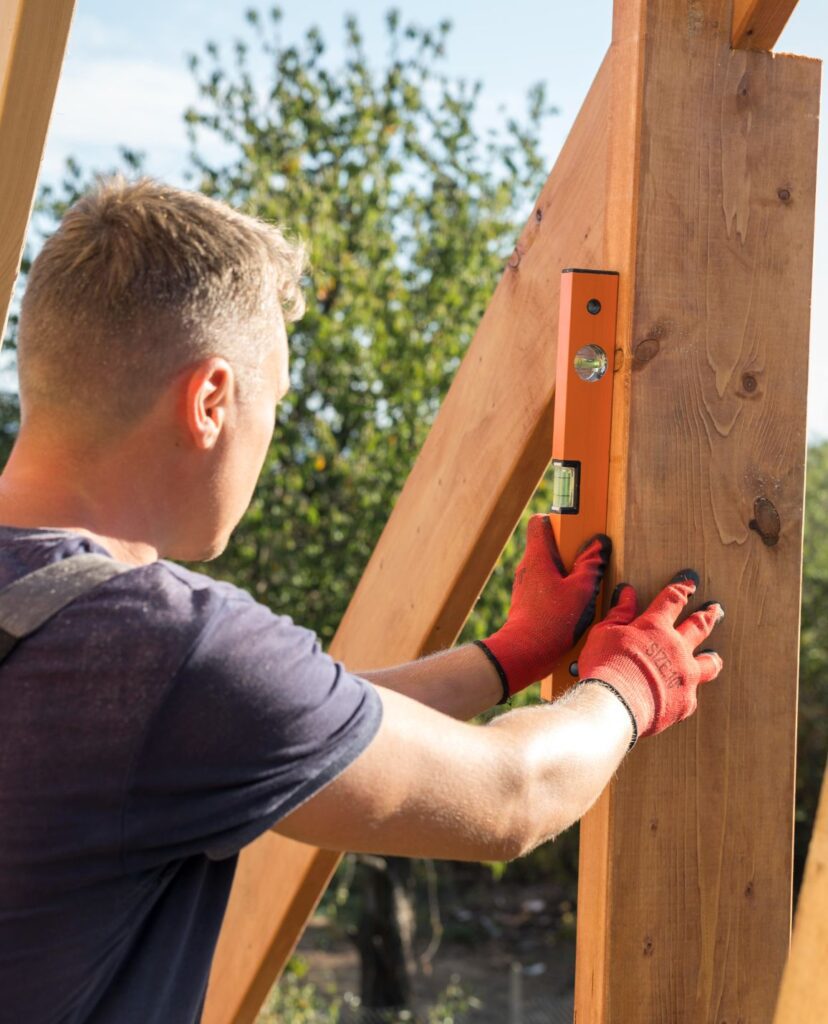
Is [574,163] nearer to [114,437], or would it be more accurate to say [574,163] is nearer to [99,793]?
[114,437]

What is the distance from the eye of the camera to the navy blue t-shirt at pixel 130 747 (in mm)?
1016

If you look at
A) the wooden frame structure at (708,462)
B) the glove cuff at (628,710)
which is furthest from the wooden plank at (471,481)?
the glove cuff at (628,710)

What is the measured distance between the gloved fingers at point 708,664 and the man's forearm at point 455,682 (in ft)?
0.94

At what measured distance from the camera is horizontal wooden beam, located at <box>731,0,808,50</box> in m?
1.42

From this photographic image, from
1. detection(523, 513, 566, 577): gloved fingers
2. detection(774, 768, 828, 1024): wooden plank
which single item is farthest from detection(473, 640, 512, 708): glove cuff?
detection(774, 768, 828, 1024): wooden plank

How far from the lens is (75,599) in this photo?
1.05 metres

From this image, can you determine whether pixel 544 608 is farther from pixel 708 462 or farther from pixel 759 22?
pixel 759 22

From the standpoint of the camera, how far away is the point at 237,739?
1.03m

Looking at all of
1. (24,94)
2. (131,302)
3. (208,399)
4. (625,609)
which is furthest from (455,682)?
(24,94)

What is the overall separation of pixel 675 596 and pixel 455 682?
368 mm

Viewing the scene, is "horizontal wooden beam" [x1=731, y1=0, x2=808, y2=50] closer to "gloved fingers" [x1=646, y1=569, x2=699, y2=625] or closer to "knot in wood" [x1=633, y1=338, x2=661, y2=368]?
"knot in wood" [x1=633, y1=338, x2=661, y2=368]

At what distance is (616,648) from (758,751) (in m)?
0.25

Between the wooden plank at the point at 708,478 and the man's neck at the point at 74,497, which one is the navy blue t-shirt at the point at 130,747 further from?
the wooden plank at the point at 708,478

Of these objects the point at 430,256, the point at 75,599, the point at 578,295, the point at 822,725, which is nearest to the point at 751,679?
the point at 578,295
